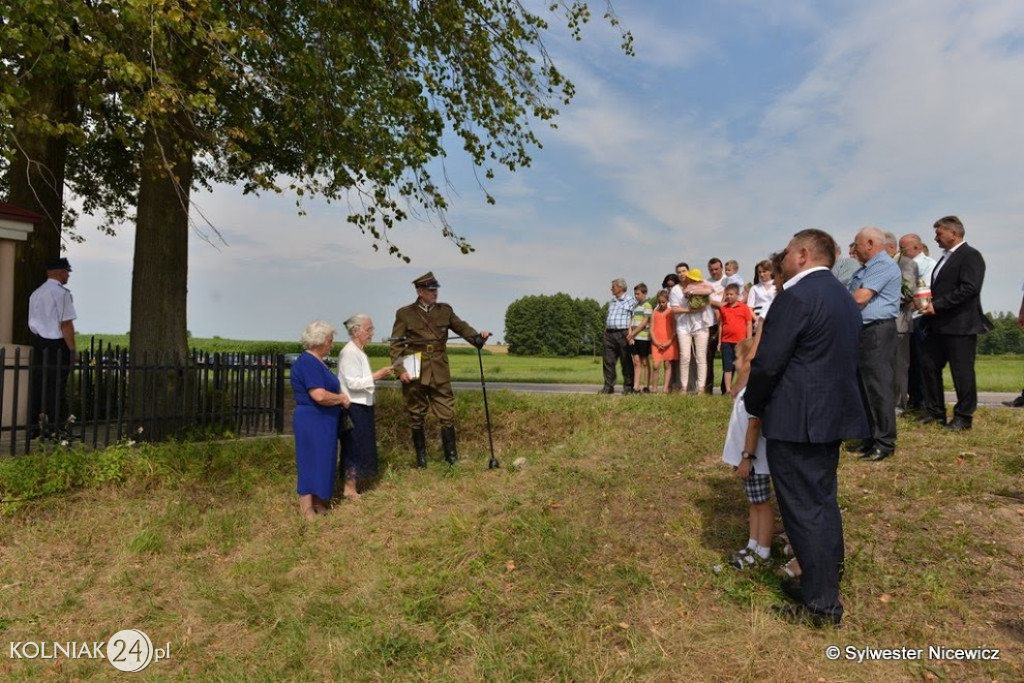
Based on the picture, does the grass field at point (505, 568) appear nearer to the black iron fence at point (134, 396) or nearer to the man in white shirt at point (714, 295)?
the black iron fence at point (134, 396)

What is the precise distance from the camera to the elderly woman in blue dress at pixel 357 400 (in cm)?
710

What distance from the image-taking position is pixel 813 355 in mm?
3934

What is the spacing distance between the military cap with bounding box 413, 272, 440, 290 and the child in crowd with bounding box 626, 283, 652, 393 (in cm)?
502

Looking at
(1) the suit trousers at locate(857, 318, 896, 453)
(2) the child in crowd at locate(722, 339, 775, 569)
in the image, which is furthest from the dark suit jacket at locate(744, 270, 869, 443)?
(1) the suit trousers at locate(857, 318, 896, 453)

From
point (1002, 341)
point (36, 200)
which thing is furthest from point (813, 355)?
point (1002, 341)

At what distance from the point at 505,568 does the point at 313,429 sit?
8.61ft

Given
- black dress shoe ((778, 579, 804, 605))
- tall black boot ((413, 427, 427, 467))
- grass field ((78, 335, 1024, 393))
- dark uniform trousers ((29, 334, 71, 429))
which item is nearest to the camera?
black dress shoe ((778, 579, 804, 605))

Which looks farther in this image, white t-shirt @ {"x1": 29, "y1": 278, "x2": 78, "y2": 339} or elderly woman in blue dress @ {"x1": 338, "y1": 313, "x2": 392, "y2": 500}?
white t-shirt @ {"x1": 29, "y1": 278, "x2": 78, "y2": 339}

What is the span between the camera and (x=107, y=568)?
5922 mm

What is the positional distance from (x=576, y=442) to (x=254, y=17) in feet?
24.3

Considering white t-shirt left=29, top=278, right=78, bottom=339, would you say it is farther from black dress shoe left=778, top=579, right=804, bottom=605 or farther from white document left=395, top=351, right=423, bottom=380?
black dress shoe left=778, top=579, right=804, bottom=605

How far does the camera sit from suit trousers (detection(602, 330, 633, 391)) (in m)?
12.2

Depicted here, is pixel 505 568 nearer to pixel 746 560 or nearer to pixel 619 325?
pixel 746 560

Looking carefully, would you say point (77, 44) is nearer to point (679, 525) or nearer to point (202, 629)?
point (202, 629)
